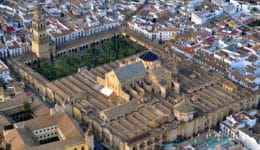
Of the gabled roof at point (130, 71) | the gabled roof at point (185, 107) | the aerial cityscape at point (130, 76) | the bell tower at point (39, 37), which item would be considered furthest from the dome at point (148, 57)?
the bell tower at point (39, 37)

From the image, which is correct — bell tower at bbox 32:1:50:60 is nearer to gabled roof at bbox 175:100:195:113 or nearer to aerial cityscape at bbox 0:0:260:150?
aerial cityscape at bbox 0:0:260:150

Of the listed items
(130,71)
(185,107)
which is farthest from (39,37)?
(185,107)

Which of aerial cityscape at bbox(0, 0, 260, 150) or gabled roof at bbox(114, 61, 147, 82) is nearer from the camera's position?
aerial cityscape at bbox(0, 0, 260, 150)

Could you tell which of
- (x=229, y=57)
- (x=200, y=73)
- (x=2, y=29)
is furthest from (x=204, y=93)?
(x=2, y=29)

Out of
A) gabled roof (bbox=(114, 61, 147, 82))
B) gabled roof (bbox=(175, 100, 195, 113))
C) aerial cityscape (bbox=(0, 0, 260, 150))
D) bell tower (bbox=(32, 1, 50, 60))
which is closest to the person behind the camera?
aerial cityscape (bbox=(0, 0, 260, 150))

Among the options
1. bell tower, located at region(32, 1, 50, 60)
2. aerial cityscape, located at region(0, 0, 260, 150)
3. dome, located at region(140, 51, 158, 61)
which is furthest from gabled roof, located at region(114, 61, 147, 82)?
bell tower, located at region(32, 1, 50, 60)

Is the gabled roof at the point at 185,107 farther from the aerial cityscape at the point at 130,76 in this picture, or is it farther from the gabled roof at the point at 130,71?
the gabled roof at the point at 130,71

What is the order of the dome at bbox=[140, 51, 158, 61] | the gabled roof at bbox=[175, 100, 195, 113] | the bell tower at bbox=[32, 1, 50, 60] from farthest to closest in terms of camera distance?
the bell tower at bbox=[32, 1, 50, 60]
the dome at bbox=[140, 51, 158, 61]
the gabled roof at bbox=[175, 100, 195, 113]
